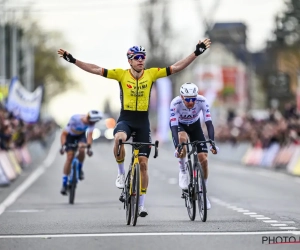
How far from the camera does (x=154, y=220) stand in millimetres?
16219

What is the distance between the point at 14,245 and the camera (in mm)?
12484

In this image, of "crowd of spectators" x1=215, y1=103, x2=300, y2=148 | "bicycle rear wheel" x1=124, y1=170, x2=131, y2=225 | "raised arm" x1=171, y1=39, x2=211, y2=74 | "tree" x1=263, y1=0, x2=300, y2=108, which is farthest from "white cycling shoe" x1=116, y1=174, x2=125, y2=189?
"tree" x1=263, y1=0, x2=300, y2=108

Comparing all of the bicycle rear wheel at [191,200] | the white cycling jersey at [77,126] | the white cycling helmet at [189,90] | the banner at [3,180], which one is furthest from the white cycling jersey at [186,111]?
the banner at [3,180]

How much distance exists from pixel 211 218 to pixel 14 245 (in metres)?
4.62

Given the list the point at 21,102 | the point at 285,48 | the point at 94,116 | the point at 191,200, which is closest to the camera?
the point at 191,200

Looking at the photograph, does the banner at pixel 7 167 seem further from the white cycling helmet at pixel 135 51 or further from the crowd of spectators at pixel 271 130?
the white cycling helmet at pixel 135 51

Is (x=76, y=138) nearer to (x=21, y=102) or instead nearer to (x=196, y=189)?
(x=196, y=189)

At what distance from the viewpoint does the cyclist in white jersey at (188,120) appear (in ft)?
52.6

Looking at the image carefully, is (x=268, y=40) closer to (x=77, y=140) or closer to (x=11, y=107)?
(x=11, y=107)

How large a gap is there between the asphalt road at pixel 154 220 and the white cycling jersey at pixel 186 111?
54.1 inches

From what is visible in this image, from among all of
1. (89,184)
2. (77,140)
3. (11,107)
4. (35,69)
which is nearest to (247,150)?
(11,107)

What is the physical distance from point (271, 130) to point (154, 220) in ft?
84.1

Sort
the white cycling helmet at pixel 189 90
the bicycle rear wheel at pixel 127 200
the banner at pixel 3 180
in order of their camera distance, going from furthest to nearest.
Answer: the banner at pixel 3 180
the white cycling helmet at pixel 189 90
the bicycle rear wheel at pixel 127 200

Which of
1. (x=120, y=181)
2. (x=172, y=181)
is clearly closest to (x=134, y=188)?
(x=120, y=181)
